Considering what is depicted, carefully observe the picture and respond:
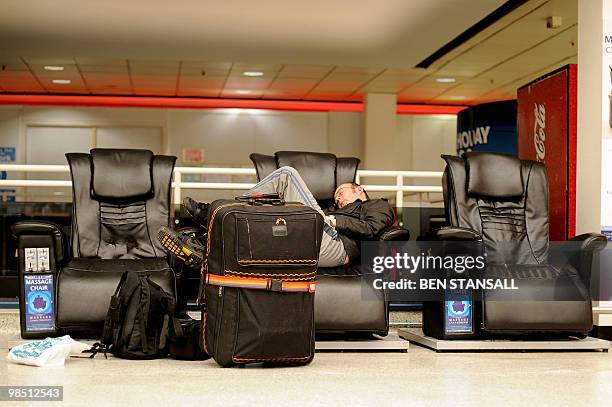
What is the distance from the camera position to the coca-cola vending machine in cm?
524

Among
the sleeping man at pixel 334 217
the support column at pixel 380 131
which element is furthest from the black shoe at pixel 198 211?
the support column at pixel 380 131

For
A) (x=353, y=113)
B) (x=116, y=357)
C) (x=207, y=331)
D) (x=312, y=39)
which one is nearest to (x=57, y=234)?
(x=116, y=357)

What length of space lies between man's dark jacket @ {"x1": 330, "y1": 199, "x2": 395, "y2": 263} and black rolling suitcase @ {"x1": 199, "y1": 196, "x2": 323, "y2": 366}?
714 millimetres

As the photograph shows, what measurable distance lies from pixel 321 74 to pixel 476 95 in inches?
114

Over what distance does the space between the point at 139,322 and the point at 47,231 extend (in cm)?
75

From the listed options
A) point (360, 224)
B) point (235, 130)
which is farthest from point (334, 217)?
point (235, 130)

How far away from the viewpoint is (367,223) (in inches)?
174

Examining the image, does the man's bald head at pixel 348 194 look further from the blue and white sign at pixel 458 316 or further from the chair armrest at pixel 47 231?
the chair armrest at pixel 47 231

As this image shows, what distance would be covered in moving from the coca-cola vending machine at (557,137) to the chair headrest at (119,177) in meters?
2.49

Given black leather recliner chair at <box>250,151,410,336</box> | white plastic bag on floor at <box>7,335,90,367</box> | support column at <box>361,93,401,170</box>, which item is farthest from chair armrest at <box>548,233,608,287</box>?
support column at <box>361,93,401,170</box>

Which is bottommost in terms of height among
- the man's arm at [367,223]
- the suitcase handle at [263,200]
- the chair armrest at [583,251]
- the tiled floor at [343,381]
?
the tiled floor at [343,381]

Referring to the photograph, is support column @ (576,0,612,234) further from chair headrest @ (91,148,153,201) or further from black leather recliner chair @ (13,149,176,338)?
chair headrest @ (91,148,153,201)

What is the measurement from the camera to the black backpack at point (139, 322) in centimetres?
381

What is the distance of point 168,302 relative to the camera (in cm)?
389
